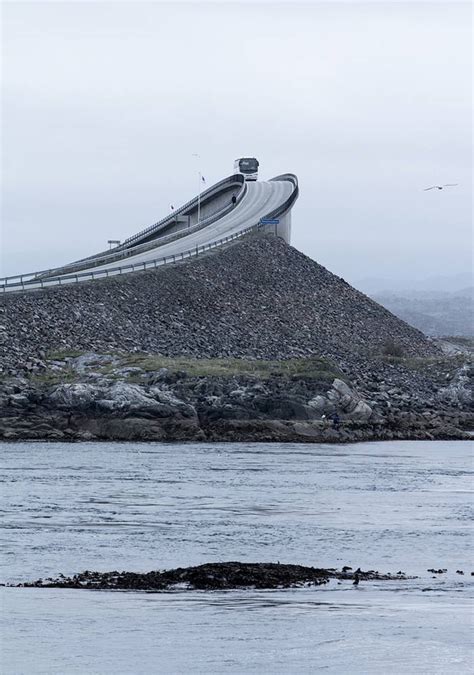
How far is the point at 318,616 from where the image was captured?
73.9 ft

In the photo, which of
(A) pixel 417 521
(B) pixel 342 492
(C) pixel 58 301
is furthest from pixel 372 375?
(A) pixel 417 521

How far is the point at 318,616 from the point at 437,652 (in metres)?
2.90

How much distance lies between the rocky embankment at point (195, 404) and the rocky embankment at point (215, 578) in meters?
36.9

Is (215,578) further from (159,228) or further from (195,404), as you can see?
(159,228)

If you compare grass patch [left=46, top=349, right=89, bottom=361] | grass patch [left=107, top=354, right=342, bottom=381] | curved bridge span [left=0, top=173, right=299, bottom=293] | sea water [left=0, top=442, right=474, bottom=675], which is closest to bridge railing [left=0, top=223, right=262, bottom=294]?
curved bridge span [left=0, top=173, right=299, bottom=293]

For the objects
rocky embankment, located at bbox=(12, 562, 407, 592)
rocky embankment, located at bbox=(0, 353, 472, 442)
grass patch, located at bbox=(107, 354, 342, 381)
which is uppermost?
grass patch, located at bbox=(107, 354, 342, 381)

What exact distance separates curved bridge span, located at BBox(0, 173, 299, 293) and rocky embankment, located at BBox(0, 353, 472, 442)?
14.0 m

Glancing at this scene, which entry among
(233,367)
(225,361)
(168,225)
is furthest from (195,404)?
(168,225)

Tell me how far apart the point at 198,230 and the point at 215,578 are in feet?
288

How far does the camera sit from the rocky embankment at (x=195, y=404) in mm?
65000

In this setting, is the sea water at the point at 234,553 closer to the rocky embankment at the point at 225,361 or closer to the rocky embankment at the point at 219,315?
the rocky embankment at the point at 225,361

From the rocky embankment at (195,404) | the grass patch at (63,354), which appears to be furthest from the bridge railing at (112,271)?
the rocky embankment at (195,404)

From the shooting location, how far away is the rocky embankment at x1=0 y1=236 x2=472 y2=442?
6588 centimetres

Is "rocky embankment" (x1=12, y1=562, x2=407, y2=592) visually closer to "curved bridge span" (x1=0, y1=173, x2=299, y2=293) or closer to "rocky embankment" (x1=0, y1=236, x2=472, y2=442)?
"rocky embankment" (x1=0, y1=236, x2=472, y2=442)
